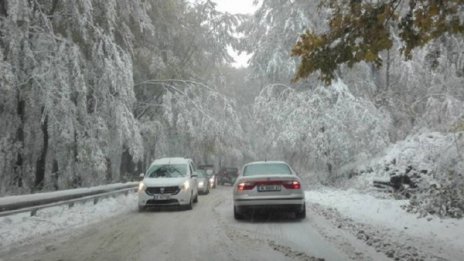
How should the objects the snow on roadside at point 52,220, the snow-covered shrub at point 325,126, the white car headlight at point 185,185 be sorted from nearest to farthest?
the snow on roadside at point 52,220 < the white car headlight at point 185,185 < the snow-covered shrub at point 325,126

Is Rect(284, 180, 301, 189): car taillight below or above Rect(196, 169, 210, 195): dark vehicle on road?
above

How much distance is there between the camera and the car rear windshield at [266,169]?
1423 centimetres

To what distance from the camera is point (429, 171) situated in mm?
16922

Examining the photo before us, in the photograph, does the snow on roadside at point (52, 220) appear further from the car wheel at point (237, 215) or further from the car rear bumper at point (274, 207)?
the car rear bumper at point (274, 207)

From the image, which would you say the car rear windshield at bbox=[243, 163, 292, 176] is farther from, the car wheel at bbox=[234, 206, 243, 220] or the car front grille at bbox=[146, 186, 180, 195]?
the car front grille at bbox=[146, 186, 180, 195]

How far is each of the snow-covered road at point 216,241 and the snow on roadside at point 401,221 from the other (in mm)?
465

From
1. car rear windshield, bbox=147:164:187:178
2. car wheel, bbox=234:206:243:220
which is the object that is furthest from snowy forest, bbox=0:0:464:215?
car wheel, bbox=234:206:243:220

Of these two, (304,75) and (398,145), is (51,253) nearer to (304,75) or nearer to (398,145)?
(304,75)

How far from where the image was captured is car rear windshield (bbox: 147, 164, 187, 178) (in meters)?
18.1

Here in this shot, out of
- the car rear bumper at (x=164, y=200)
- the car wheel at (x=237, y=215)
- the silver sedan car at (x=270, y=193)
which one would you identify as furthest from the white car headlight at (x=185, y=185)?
the silver sedan car at (x=270, y=193)

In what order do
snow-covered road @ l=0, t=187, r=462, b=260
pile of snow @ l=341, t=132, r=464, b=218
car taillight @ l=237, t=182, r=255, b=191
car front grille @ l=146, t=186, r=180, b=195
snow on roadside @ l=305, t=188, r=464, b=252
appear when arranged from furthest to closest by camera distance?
car front grille @ l=146, t=186, r=180, b=195
car taillight @ l=237, t=182, r=255, b=191
pile of snow @ l=341, t=132, r=464, b=218
snow on roadside @ l=305, t=188, r=464, b=252
snow-covered road @ l=0, t=187, r=462, b=260

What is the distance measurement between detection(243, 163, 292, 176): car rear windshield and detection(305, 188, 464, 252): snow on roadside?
2097 mm

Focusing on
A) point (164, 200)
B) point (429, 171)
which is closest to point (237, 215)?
point (164, 200)

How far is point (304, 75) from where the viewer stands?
8.58 metres
